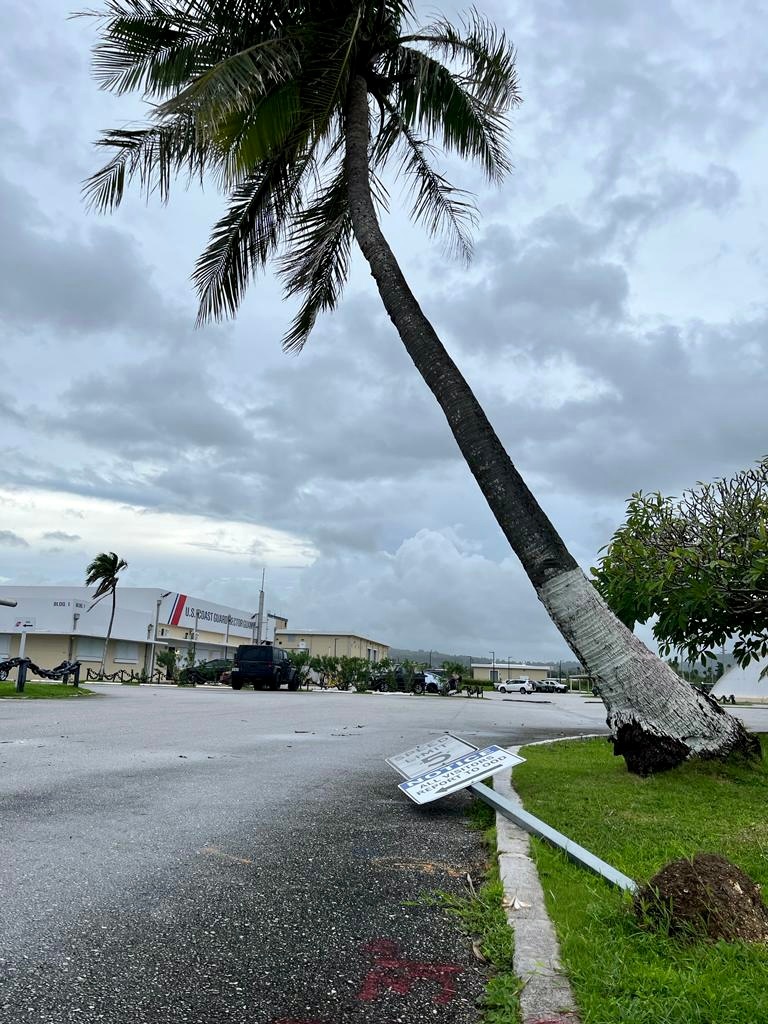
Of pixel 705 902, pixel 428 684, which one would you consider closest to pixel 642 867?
pixel 705 902

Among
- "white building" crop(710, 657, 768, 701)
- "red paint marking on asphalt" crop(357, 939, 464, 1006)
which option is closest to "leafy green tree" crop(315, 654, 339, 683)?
"white building" crop(710, 657, 768, 701)

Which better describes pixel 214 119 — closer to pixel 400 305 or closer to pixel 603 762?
pixel 400 305

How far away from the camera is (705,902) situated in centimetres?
349

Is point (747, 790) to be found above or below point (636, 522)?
below

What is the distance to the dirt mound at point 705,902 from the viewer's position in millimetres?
3432

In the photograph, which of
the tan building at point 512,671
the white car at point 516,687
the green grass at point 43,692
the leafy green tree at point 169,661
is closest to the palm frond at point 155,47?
the green grass at point 43,692

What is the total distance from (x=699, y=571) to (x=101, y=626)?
4615cm

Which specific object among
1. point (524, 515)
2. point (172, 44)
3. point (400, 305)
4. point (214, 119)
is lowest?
point (524, 515)

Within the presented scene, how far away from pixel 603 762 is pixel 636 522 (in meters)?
3.13

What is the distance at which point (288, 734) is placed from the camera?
13453 mm

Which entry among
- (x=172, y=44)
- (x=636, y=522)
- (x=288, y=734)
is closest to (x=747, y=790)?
(x=636, y=522)

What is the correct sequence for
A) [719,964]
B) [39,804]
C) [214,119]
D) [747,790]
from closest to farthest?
1. [719,964]
2. [39,804]
3. [747,790]
4. [214,119]

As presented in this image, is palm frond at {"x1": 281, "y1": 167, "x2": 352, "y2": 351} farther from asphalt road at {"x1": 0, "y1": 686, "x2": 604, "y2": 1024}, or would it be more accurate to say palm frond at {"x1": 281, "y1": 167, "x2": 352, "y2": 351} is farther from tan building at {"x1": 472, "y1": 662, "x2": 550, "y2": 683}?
tan building at {"x1": 472, "y1": 662, "x2": 550, "y2": 683}

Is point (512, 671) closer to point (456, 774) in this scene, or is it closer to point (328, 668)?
point (328, 668)
